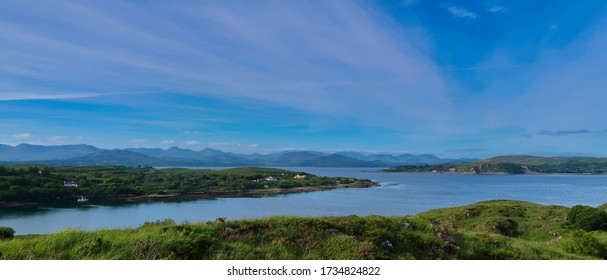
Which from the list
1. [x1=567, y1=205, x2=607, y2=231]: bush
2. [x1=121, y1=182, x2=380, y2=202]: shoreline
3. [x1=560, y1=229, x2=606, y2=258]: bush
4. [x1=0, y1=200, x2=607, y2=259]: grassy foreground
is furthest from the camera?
[x1=121, y1=182, x2=380, y2=202]: shoreline

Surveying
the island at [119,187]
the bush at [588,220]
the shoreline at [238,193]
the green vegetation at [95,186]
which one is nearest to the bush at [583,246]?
the bush at [588,220]

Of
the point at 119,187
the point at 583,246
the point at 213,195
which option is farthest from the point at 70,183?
the point at 583,246

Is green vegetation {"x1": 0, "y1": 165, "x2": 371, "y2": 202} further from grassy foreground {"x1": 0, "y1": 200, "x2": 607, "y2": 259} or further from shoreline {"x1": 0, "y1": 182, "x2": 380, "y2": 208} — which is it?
grassy foreground {"x1": 0, "y1": 200, "x2": 607, "y2": 259}

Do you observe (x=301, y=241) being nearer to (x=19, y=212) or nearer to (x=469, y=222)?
(x=469, y=222)

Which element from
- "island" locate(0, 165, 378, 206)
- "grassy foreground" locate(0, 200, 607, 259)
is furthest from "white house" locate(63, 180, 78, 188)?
"grassy foreground" locate(0, 200, 607, 259)

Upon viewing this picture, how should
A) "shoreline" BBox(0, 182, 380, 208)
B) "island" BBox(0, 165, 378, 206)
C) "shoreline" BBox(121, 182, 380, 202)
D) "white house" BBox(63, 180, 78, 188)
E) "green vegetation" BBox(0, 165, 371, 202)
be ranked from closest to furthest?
1. "shoreline" BBox(0, 182, 380, 208)
2. "green vegetation" BBox(0, 165, 371, 202)
3. "island" BBox(0, 165, 378, 206)
4. "shoreline" BBox(121, 182, 380, 202)
5. "white house" BBox(63, 180, 78, 188)

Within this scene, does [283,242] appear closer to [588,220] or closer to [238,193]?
[588,220]

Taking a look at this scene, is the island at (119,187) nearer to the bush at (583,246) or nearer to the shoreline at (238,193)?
the shoreline at (238,193)

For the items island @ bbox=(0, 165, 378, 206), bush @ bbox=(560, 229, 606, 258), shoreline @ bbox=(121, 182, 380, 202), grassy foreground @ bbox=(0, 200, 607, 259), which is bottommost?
shoreline @ bbox=(121, 182, 380, 202)
